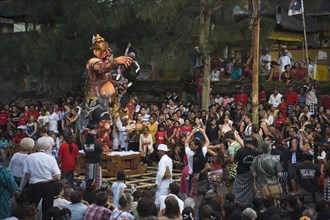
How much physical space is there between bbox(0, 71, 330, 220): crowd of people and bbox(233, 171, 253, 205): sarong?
0.02 meters

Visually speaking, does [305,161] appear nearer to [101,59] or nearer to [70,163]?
[70,163]

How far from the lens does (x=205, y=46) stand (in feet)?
79.6

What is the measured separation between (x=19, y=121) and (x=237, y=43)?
8.42 metres

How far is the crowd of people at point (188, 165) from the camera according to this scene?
395 inches

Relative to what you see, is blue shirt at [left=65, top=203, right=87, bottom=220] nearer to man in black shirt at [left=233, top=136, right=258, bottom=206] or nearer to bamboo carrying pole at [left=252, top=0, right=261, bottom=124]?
man in black shirt at [left=233, top=136, right=258, bottom=206]

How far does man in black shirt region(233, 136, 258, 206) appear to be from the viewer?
13.1 meters

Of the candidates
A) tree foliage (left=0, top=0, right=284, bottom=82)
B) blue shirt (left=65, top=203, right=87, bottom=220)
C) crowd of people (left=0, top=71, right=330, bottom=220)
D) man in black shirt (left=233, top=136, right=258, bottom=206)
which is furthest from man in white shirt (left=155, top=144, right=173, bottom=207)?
tree foliage (left=0, top=0, right=284, bottom=82)

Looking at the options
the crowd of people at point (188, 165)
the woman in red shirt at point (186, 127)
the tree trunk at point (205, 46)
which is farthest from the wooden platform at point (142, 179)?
the tree trunk at point (205, 46)

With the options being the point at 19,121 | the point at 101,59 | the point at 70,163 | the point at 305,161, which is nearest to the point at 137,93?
the point at 19,121

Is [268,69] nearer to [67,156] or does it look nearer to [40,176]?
[67,156]

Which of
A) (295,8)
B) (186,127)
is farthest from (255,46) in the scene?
(295,8)

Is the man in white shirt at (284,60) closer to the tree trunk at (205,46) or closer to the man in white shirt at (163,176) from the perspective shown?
the tree trunk at (205,46)

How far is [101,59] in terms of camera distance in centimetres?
1964

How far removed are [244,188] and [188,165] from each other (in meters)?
1.40
